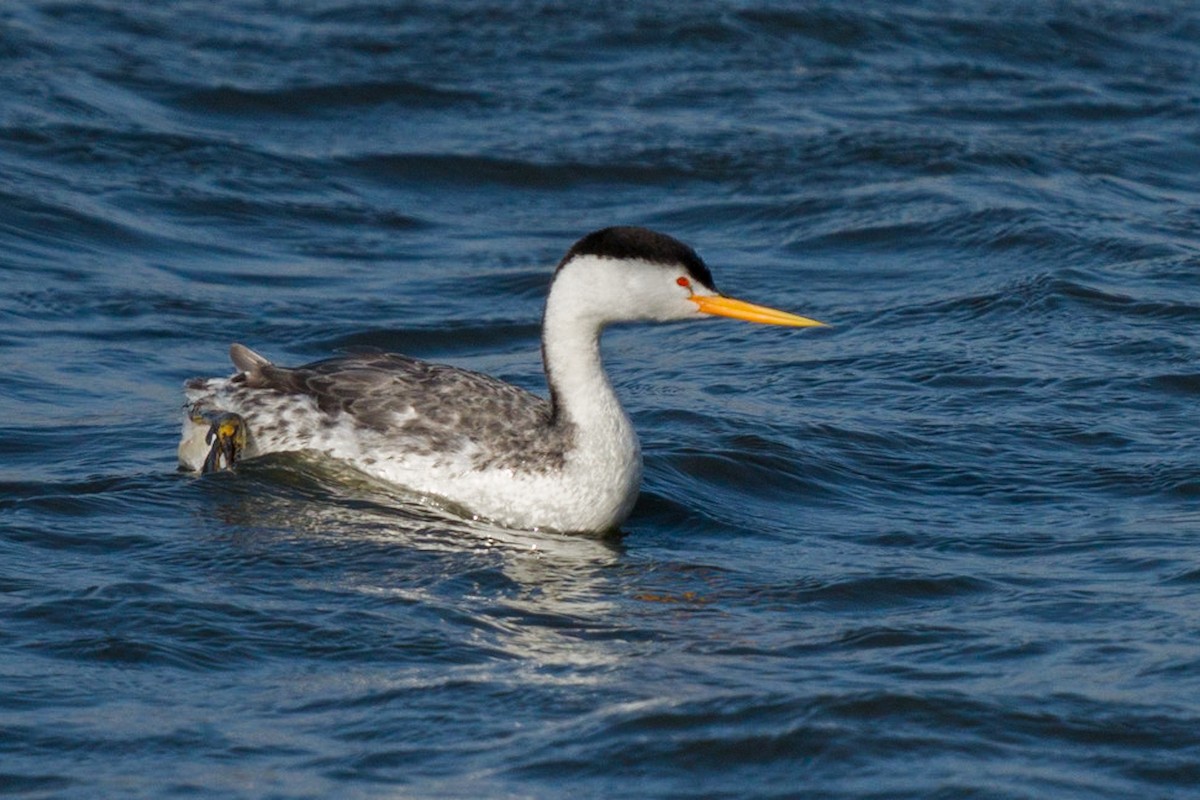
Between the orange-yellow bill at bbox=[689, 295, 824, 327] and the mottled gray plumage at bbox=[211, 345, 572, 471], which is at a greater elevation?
the orange-yellow bill at bbox=[689, 295, 824, 327]

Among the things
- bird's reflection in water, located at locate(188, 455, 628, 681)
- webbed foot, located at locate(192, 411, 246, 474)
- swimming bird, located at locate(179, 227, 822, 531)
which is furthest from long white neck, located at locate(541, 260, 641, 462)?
webbed foot, located at locate(192, 411, 246, 474)

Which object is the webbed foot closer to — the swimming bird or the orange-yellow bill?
the swimming bird

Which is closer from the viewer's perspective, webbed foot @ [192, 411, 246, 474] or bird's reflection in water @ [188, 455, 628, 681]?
bird's reflection in water @ [188, 455, 628, 681]

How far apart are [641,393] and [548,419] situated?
231cm

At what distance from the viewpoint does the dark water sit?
21.7 feet

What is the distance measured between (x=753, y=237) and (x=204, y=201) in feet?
13.2

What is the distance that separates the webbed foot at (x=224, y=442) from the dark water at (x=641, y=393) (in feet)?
0.36

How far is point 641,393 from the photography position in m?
11.4

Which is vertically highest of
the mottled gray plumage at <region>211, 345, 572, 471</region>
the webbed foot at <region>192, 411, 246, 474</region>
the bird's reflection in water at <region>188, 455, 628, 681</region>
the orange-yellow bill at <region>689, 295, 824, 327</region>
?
the orange-yellow bill at <region>689, 295, 824, 327</region>

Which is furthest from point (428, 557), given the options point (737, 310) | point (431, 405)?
point (737, 310)

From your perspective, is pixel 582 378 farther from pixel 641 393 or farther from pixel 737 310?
pixel 641 393

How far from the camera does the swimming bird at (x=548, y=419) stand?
8.84m

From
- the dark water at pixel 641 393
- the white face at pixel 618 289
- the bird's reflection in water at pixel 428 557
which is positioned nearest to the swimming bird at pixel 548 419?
the white face at pixel 618 289

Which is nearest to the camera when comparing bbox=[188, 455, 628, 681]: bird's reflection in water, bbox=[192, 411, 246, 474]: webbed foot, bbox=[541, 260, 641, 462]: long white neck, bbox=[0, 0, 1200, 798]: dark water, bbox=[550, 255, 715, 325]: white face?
bbox=[0, 0, 1200, 798]: dark water
